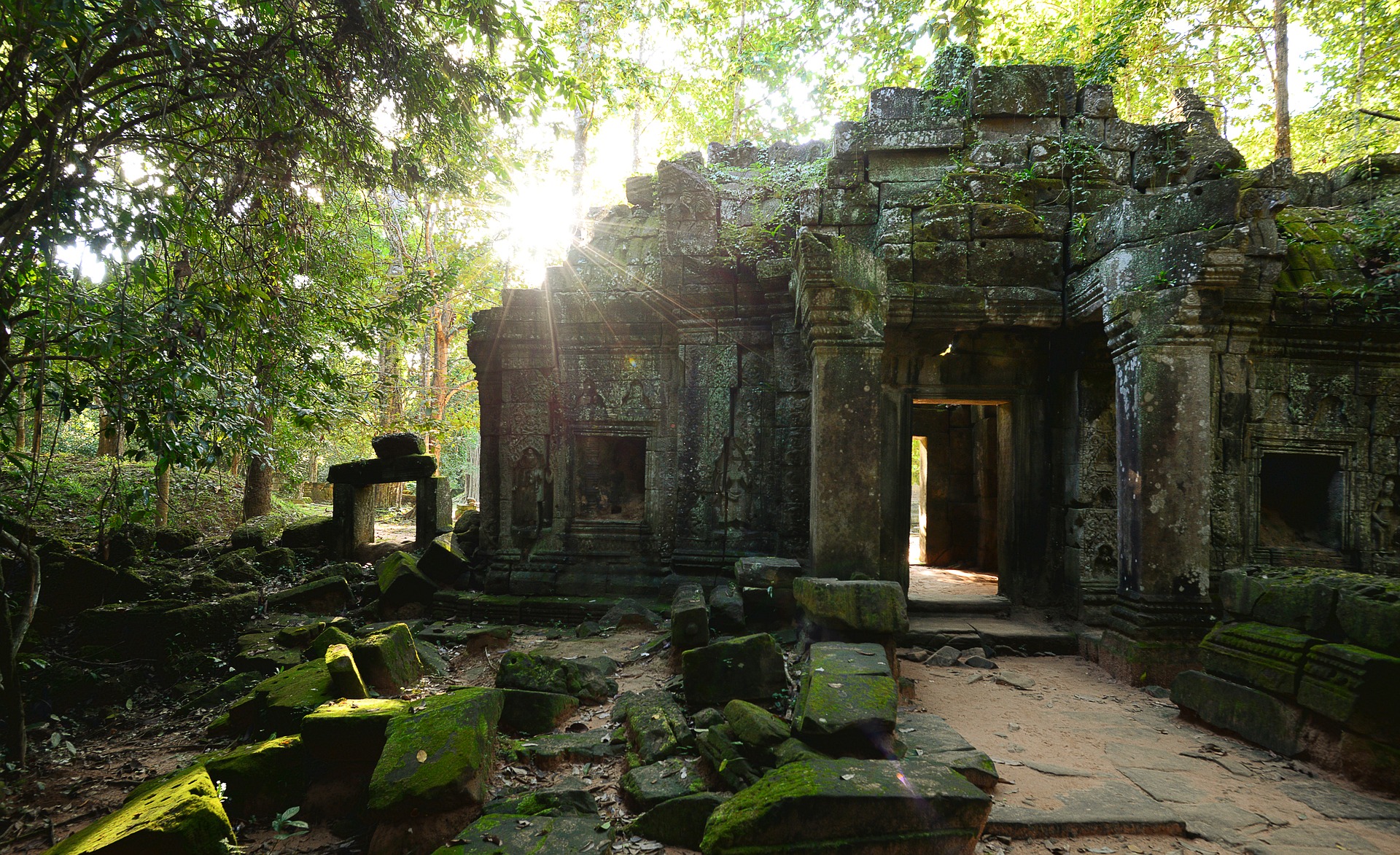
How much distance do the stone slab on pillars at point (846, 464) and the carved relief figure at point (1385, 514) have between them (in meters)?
4.75

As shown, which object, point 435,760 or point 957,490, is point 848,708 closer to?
point 435,760

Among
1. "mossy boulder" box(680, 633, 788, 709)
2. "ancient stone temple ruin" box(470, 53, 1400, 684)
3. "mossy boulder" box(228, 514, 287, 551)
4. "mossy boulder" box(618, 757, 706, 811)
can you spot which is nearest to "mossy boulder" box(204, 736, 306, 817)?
"mossy boulder" box(618, 757, 706, 811)

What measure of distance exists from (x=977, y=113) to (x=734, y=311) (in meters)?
3.21

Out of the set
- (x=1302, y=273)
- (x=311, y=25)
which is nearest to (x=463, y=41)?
(x=311, y=25)

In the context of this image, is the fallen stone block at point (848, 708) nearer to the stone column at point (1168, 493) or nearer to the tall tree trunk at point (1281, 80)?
the stone column at point (1168, 493)

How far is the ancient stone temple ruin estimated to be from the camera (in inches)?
179

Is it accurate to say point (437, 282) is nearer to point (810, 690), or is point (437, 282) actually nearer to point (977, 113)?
point (977, 113)

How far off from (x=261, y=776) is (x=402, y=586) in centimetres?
360

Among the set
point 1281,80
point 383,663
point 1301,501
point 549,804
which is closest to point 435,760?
point 549,804

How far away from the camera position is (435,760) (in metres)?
→ 2.66

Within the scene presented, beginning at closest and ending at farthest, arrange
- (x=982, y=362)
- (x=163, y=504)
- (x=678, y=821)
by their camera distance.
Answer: (x=678, y=821)
(x=982, y=362)
(x=163, y=504)

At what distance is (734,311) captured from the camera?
638 centimetres

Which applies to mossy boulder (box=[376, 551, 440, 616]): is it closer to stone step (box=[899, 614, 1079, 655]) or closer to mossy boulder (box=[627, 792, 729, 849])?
mossy boulder (box=[627, 792, 729, 849])

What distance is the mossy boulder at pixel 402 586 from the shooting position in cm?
636
